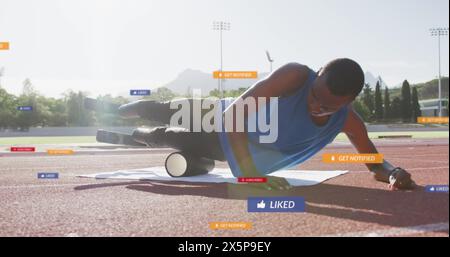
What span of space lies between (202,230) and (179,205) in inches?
38.5

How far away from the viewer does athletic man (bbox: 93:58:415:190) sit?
294 centimetres

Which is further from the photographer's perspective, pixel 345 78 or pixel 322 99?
pixel 322 99

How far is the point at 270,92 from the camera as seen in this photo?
354 cm

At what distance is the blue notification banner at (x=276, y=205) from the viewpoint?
2.57m

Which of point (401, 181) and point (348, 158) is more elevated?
point (348, 158)

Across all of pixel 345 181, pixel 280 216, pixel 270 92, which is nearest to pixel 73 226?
pixel 280 216

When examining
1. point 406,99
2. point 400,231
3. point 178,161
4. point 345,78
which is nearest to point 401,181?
point 345,78

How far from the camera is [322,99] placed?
3164 mm

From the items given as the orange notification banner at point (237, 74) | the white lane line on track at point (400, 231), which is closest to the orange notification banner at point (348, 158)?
the white lane line on track at point (400, 231)

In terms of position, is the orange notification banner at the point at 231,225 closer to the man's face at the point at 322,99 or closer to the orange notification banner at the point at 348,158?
the orange notification banner at the point at 348,158

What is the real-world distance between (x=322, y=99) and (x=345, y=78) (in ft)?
1.16

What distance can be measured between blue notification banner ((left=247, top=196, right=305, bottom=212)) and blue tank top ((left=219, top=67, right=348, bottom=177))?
115cm

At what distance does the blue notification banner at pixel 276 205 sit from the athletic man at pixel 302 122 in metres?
0.83

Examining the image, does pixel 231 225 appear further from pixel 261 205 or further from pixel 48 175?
pixel 48 175
